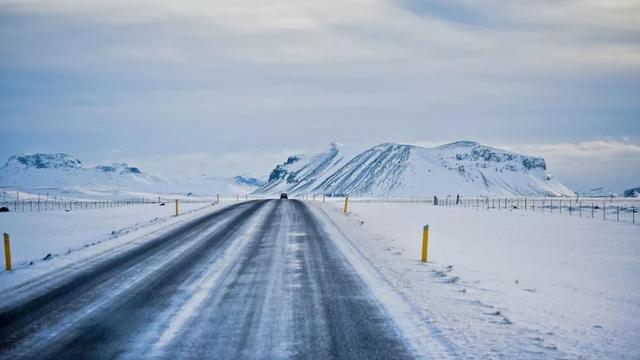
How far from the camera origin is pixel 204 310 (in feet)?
33.6

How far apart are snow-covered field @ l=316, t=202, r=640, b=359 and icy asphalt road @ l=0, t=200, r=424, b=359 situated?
120 centimetres

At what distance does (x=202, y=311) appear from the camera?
10.2 m

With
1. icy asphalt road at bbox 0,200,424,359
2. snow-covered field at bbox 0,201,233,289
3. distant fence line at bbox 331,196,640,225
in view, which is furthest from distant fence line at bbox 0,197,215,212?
icy asphalt road at bbox 0,200,424,359

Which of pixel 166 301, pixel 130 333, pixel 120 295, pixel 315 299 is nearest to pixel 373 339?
pixel 315 299

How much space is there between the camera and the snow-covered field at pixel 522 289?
867 centimetres

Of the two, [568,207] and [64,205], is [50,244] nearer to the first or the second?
[64,205]

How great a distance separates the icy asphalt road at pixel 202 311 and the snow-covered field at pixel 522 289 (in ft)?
3.92

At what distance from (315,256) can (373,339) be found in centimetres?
915

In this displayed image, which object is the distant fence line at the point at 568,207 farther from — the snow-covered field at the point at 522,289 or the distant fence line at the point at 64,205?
the distant fence line at the point at 64,205

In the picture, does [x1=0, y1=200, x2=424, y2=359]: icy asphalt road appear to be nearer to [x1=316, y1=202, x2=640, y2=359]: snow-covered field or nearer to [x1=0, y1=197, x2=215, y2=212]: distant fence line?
[x1=316, y1=202, x2=640, y2=359]: snow-covered field

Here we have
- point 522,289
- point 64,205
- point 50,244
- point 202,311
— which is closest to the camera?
point 202,311

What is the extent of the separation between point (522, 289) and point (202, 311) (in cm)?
767

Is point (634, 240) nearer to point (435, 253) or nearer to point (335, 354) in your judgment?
point (435, 253)

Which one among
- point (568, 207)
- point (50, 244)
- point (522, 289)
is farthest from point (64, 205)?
point (522, 289)
